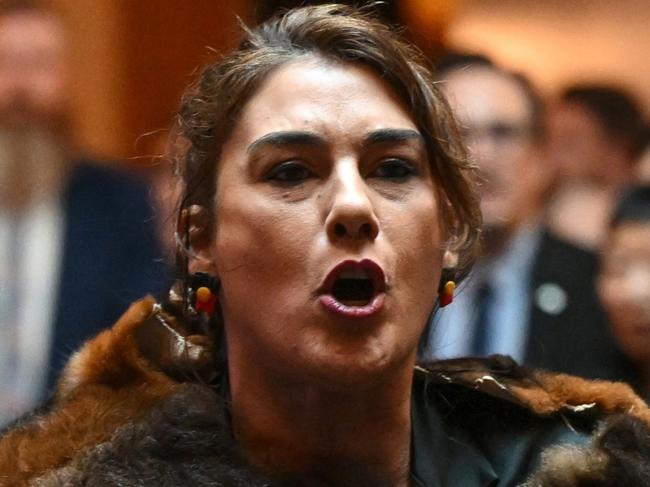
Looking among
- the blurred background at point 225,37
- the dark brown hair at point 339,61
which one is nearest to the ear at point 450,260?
the dark brown hair at point 339,61

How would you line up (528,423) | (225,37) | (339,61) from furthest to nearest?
1. (225,37)
2. (528,423)
3. (339,61)

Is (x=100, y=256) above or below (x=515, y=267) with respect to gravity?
above

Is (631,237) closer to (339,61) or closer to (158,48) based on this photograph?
(339,61)

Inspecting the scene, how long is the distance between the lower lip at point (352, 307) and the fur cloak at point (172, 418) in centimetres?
27

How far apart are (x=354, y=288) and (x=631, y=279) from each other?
1504mm

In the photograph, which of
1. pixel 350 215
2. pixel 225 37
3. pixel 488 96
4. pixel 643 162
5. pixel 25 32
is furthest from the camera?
pixel 225 37

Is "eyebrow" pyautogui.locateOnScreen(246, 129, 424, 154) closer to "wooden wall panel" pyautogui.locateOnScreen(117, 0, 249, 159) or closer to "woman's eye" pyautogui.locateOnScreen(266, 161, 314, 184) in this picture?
"woman's eye" pyautogui.locateOnScreen(266, 161, 314, 184)

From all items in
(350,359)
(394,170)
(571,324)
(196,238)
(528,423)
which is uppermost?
(394,170)

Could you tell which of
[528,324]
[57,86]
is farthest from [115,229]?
[528,324]

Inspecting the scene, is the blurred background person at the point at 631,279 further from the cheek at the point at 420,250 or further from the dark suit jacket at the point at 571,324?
the cheek at the point at 420,250

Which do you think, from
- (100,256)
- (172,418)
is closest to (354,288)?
(172,418)

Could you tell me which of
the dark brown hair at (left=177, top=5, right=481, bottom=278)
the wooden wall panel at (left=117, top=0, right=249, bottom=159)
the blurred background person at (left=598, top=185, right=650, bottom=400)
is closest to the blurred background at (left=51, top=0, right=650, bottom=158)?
the wooden wall panel at (left=117, top=0, right=249, bottom=159)

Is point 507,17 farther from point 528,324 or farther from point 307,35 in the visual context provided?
point 307,35

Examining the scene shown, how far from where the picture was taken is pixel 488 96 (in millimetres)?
4176
